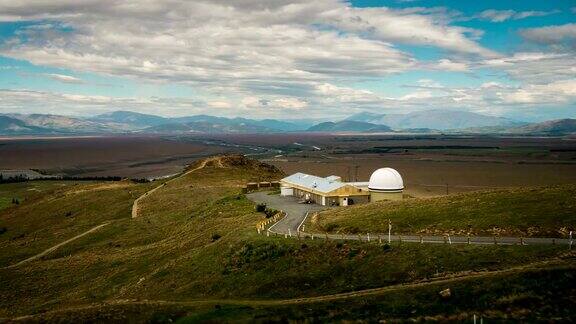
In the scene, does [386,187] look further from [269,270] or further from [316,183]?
[269,270]

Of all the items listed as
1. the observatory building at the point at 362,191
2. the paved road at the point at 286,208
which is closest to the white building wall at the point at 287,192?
the paved road at the point at 286,208

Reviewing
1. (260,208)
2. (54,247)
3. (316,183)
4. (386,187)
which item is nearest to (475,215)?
Answer: (386,187)

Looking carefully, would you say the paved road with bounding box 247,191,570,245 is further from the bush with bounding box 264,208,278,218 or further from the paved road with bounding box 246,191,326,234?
the bush with bounding box 264,208,278,218

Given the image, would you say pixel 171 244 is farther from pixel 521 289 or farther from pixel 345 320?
pixel 521 289

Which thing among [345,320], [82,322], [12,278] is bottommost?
[12,278]

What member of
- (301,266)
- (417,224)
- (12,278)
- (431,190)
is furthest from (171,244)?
(431,190)

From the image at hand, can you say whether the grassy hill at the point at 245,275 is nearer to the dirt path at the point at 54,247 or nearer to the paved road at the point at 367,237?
the dirt path at the point at 54,247

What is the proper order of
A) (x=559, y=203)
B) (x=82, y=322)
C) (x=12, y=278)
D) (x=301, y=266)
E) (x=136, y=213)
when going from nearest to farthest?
(x=82, y=322) < (x=301, y=266) < (x=559, y=203) < (x=12, y=278) < (x=136, y=213)
